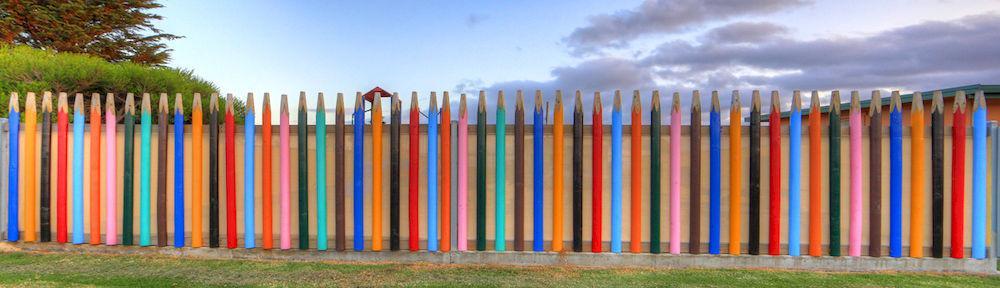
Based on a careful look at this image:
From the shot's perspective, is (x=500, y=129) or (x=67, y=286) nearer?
(x=67, y=286)

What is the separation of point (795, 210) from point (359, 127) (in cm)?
458

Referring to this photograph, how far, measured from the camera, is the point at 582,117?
563cm

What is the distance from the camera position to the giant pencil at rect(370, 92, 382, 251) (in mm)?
5781

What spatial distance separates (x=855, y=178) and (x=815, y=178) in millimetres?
395

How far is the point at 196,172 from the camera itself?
19.8 ft

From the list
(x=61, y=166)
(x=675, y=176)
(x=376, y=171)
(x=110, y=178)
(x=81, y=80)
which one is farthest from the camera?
(x=81, y=80)

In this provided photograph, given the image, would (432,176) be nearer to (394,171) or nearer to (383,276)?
(394,171)

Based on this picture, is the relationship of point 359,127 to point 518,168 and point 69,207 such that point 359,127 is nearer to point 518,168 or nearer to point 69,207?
point 518,168

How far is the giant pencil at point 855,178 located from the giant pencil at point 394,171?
15.1 ft

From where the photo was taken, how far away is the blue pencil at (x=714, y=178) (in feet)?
18.1

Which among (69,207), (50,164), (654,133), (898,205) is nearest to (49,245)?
(69,207)

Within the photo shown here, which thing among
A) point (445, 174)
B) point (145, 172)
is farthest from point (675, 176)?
point (145, 172)

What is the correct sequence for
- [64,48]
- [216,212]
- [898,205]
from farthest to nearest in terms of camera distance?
[64,48], [216,212], [898,205]

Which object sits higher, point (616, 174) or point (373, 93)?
point (373, 93)
